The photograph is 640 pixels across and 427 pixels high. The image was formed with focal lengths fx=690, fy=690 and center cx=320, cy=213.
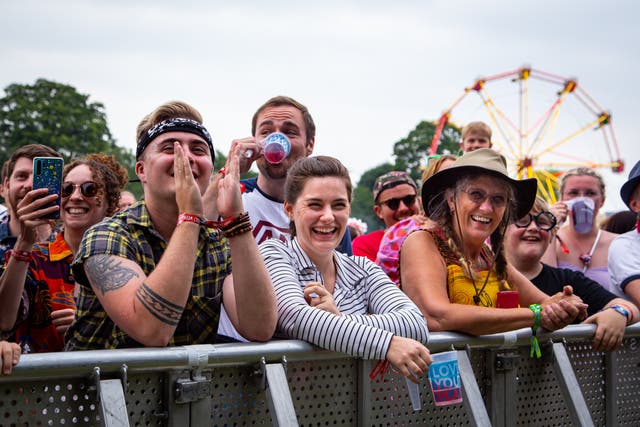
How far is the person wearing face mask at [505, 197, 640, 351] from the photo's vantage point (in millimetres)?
3424

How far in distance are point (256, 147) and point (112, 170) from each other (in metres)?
1.07

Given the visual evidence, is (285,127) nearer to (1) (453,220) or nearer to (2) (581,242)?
(1) (453,220)

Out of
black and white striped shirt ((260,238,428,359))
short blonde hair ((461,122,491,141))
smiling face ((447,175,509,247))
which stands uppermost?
short blonde hair ((461,122,491,141))

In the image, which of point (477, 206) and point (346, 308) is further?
point (477, 206)

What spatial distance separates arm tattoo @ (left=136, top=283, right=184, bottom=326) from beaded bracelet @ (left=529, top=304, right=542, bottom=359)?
1632 mm

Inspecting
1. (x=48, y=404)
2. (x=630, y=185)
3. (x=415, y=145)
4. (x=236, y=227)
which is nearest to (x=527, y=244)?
(x=630, y=185)

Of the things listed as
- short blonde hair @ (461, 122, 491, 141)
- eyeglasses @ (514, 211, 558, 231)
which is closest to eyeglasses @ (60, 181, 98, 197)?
eyeglasses @ (514, 211, 558, 231)

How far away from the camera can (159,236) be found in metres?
2.58

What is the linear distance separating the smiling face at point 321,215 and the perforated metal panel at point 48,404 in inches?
44.4

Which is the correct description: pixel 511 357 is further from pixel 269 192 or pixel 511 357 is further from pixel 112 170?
pixel 112 170

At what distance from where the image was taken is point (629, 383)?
3641 millimetres

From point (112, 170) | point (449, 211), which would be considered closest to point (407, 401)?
point (449, 211)

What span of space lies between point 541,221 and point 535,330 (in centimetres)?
131

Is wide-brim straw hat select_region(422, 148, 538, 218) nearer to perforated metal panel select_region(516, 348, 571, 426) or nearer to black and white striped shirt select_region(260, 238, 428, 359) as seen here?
black and white striped shirt select_region(260, 238, 428, 359)
